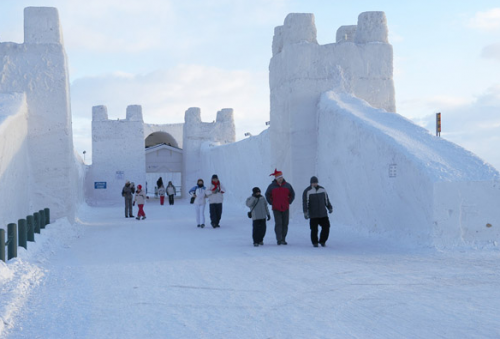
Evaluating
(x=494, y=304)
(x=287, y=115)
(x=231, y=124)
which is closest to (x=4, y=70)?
(x=287, y=115)

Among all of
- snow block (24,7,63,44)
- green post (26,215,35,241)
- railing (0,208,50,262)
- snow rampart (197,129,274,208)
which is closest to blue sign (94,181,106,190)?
snow rampart (197,129,274,208)

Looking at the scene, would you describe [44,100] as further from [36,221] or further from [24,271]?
[24,271]

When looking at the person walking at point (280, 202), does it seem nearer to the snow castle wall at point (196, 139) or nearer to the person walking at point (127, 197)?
the person walking at point (127, 197)

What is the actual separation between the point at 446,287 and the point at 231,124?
3125 cm

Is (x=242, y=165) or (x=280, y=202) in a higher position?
(x=242, y=165)

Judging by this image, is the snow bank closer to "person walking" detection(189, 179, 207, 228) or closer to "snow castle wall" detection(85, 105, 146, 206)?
"person walking" detection(189, 179, 207, 228)

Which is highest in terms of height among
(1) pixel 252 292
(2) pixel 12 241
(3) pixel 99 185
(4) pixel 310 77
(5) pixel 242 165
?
(4) pixel 310 77

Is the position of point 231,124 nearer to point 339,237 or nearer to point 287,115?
point 287,115

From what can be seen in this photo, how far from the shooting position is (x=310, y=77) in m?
16.2

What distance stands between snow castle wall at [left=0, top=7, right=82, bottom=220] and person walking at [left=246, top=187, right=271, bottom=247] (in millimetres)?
6896

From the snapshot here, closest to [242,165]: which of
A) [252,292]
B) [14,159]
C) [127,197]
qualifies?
[127,197]

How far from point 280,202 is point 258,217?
1.80 ft

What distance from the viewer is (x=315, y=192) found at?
10.5 m

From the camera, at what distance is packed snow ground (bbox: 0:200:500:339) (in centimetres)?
499
